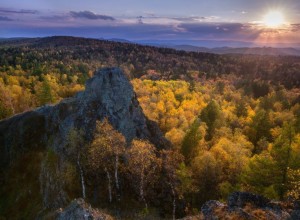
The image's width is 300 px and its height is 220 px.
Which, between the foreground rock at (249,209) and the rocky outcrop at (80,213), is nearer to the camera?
the foreground rock at (249,209)

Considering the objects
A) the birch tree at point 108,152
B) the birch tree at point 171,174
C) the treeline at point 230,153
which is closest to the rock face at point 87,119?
the birch tree at point 108,152

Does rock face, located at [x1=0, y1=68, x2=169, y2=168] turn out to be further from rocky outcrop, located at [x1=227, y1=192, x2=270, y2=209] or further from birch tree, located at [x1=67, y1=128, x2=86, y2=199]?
rocky outcrop, located at [x1=227, y1=192, x2=270, y2=209]

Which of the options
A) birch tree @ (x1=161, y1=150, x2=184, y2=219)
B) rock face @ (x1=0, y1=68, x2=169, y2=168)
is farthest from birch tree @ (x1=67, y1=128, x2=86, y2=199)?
birch tree @ (x1=161, y1=150, x2=184, y2=219)

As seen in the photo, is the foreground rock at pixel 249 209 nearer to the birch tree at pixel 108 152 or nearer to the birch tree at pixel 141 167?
the birch tree at pixel 141 167

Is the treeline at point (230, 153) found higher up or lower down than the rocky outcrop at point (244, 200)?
lower down

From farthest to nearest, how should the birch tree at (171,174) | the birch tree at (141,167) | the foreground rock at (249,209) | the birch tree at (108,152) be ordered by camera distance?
the birch tree at (108,152) < the birch tree at (171,174) < the birch tree at (141,167) < the foreground rock at (249,209)

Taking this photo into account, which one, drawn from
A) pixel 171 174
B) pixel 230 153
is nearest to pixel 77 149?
pixel 171 174
